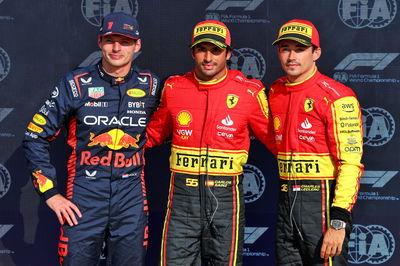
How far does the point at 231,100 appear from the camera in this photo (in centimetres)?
268

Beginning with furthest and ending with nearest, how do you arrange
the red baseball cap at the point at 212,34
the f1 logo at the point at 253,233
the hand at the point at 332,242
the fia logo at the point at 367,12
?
the f1 logo at the point at 253,233 < the fia logo at the point at 367,12 < the red baseball cap at the point at 212,34 < the hand at the point at 332,242

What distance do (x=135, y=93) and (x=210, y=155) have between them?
57 cm

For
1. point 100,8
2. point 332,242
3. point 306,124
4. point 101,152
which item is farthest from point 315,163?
point 100,8

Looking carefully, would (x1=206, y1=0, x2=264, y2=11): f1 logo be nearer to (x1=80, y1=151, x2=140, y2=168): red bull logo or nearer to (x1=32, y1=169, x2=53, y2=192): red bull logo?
(x1=80, y1=151, x2=140, y2=168): red bull logo

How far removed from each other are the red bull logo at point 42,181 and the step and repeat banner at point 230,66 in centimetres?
89

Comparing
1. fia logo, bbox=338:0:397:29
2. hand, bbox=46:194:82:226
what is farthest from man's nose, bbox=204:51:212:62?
fia logo, bbox=338:0:397:29

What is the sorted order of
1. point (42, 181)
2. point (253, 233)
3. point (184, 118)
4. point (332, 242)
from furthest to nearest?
point (253, 233), point (184, 118), point (42, 181), point (332, 242)

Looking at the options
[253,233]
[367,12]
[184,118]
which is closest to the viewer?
[184,118]

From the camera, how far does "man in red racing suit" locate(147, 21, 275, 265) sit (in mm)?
2607

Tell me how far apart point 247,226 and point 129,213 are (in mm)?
1138

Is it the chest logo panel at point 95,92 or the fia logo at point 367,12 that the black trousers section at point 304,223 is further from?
the fia logo at point 367,12

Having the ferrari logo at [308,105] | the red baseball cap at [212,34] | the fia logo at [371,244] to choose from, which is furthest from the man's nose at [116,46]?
the fia logo at [371,244]

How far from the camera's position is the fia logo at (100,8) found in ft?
11.2

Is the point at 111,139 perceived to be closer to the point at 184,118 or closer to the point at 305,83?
the point at 184,118
